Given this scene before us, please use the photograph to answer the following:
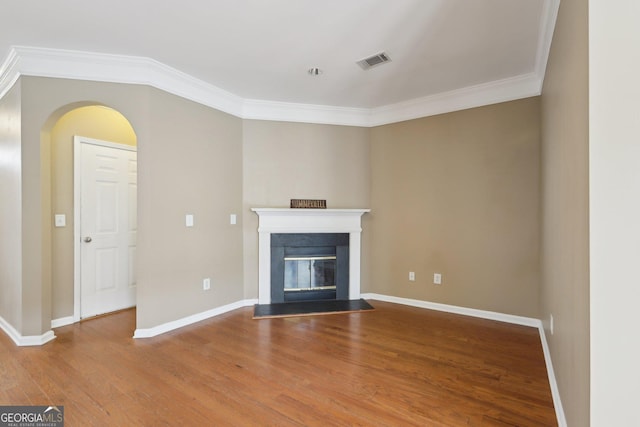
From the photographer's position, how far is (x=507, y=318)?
328 centimetres

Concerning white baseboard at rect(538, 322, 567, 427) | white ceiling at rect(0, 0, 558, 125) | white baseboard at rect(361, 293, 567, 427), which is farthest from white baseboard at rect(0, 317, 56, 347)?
white baseboard at rect(538, 322, 567, 427)

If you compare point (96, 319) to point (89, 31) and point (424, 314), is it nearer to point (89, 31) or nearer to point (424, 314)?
point (89, 31)

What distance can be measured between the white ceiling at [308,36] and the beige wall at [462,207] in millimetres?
481

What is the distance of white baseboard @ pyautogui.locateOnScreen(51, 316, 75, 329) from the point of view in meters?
3.13

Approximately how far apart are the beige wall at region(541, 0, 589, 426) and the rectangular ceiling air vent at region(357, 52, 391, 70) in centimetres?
128

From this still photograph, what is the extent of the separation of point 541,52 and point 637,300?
2481 millimetres

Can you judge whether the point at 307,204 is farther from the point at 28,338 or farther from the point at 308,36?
the point at 28,338

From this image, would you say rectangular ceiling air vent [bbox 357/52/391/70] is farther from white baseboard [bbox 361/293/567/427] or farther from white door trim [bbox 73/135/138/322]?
white door trim [bbox 73/135/138/322]

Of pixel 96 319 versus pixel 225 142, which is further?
pixel 225 142

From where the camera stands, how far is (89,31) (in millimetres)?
2398

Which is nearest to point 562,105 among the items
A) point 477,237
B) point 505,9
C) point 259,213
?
point 505,9

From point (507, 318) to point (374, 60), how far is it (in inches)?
121

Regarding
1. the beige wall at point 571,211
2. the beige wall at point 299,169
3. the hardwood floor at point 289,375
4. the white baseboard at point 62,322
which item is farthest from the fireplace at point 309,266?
the beige wall at point 571,211

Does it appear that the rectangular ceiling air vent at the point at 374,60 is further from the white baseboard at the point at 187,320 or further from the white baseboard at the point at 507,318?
the white baseboard at the point at 187,320
